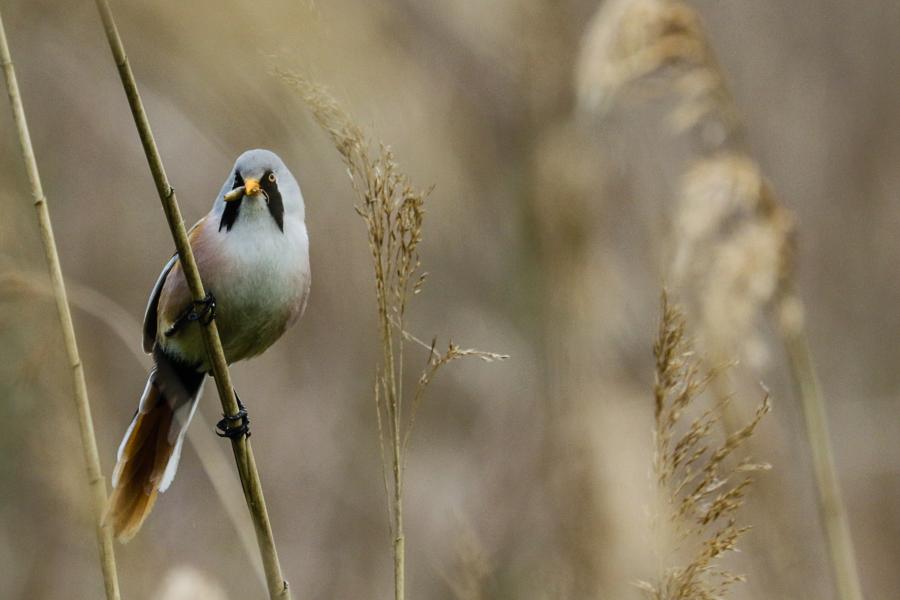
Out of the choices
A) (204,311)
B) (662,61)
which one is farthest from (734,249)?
(204,311)

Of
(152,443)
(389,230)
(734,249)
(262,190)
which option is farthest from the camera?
(734,249)

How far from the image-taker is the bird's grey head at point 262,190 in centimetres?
160

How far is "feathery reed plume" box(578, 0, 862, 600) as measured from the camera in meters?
2.39

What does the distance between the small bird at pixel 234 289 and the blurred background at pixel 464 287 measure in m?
0.09

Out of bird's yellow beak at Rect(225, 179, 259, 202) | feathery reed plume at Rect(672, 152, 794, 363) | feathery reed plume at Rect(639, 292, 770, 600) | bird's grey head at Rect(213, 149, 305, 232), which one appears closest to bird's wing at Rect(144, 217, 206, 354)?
bird's grey head at Rect(213, 149, 305, 232)

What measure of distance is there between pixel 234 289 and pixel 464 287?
2.77 metres

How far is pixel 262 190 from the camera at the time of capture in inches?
63.6

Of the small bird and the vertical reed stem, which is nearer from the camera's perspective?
the small bird

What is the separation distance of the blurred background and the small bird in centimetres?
9

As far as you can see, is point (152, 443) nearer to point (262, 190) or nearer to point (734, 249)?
point (262, 190)

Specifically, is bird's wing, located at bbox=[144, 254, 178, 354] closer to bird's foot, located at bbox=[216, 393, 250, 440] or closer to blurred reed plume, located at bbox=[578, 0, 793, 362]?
bird's foot, located at bbox=[216, 393, 250, 440]

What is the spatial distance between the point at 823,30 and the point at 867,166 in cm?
96

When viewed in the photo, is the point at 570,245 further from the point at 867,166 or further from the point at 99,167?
the point at 867,166

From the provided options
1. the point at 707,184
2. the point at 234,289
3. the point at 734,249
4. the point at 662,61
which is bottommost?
the point at 234,289
